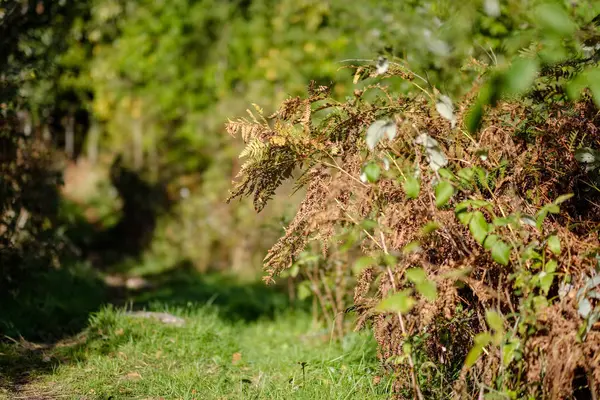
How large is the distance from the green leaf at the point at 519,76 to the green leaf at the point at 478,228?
753mm

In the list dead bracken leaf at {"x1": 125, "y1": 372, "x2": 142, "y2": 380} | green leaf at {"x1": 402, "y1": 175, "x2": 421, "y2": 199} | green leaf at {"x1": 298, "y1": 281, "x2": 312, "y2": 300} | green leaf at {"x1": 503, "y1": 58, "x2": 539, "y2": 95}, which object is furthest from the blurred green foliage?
green leaf at {"x1": 503, "y1": 58, "x2": 539, "y2": 95}

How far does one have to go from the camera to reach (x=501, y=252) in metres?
2.45

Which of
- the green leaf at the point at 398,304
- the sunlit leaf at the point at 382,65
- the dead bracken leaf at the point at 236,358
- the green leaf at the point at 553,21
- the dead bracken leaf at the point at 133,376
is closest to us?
the green leaf at the point at 553,21

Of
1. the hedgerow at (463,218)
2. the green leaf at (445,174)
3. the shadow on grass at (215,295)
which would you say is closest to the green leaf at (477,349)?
the hedgerow at (463,218)

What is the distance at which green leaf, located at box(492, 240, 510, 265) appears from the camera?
2.44 metres

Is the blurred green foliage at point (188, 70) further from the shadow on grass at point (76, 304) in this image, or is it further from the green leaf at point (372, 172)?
the green leaf at point (372, 172)

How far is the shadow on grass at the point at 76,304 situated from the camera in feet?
13.0

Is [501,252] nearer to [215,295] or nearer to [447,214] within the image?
[447,214]

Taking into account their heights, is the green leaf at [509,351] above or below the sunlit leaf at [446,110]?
below

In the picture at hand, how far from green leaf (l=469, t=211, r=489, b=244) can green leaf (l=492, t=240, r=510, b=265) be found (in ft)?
0.20

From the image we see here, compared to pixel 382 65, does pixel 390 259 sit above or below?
below

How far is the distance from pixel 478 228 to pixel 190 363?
226 cm

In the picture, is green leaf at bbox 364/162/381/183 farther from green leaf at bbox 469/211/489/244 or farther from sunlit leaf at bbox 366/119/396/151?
green leaf at bbox 469/211/489/244

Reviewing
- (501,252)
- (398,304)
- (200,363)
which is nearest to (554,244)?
(501,252)
